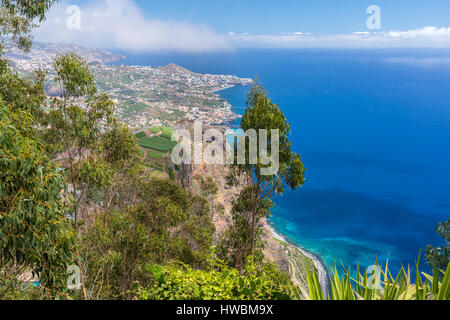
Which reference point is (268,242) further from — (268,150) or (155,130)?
(155,130)

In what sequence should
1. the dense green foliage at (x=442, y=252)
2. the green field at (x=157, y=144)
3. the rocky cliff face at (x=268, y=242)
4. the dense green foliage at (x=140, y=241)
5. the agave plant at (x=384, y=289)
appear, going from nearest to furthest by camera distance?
the agave plant at (x=384, y=289), the dense green foliage at (x=442, y=252), the dense green foliage at (x=140, y=241), the rocky cliff face at (x=268, y=242), the green field at (x=157, y=144)

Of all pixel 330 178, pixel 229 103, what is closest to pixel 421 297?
pixel 330 178

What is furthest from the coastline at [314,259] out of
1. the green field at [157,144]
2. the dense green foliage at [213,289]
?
the dense green foliage at [213,289]

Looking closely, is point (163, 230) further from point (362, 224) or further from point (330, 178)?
point (330, 178)

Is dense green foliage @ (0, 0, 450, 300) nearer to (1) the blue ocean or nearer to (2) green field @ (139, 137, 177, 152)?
(1) the blue ocean

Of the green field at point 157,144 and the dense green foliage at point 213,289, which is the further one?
the green field at point 157,144

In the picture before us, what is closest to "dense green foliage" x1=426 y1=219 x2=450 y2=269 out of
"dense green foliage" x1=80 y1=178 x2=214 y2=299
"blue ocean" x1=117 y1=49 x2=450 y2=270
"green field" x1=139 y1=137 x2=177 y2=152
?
"blue ocean" x1=117 y1=49 x2=450 y2=270

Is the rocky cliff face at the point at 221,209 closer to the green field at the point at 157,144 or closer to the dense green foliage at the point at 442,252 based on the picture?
the green field at the point at 157,144

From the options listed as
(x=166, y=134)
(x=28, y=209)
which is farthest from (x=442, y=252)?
(x=166, y=134)
